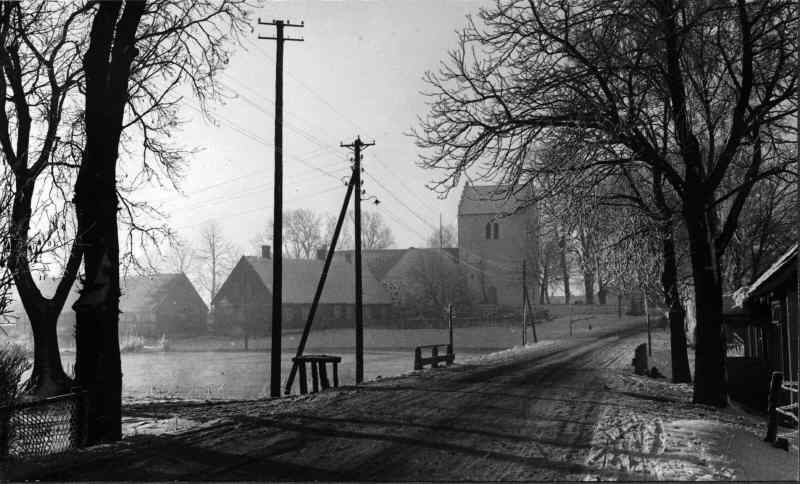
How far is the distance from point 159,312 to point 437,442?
6452cm

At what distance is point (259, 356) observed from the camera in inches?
1933

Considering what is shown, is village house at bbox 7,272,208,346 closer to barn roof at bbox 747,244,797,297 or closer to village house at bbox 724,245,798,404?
village house at bbox 724,245,798,404

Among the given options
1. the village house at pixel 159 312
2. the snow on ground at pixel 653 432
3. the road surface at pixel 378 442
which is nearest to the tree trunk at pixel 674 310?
the snow on ground at pixel 653 432

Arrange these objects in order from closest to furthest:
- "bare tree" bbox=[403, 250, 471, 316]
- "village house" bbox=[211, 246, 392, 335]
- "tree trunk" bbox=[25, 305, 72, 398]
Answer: "tree trunk" bbox=[25, 305, 72, 398], "village house" bbox=[211, 246, 392, 335], "bare tree" bbox=[403, 250, 471, 316]

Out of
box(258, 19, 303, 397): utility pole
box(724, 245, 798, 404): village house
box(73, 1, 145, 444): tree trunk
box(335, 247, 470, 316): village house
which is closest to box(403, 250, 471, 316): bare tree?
box(335, 247, 470, 316): village house

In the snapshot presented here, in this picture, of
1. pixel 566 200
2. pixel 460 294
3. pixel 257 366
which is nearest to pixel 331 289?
pixel 460 294

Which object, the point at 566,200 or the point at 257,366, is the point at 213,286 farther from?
the point at 566,200

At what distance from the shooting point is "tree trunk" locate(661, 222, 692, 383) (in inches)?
712

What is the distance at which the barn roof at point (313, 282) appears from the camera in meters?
64.6

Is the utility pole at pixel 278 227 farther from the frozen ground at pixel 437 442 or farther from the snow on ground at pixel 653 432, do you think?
the frozen ground at pixel 437 442

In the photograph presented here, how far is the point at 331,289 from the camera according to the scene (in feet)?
221

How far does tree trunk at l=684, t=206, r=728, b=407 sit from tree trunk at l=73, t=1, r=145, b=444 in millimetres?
9859

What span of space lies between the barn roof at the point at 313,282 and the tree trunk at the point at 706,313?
51.3 metres

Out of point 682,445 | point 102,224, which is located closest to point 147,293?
point 102,224
